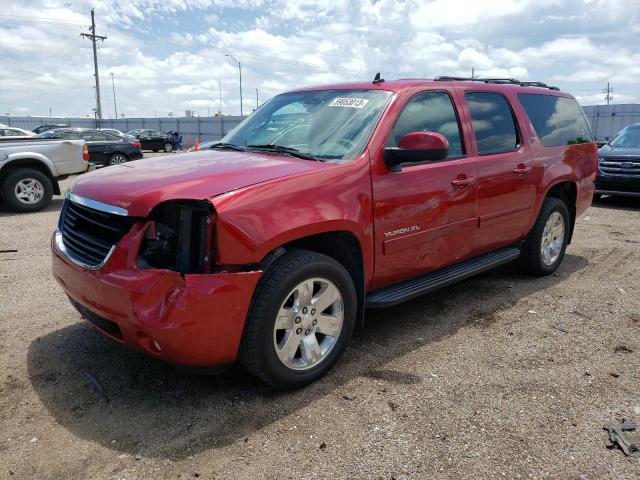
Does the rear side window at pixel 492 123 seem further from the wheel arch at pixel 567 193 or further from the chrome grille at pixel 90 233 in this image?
the chrome grille at pixel 90 233

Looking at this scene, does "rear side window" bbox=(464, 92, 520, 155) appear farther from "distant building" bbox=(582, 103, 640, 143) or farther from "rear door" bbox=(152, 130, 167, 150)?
"rear door" bbox=(152, 130, 167, 150)

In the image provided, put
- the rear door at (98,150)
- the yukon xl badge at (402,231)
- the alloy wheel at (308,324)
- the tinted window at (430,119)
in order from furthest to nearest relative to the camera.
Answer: the rear door at (98,150)
the tinted window at (430,119)
the yukon xl badge at (402,231)
the alloy wheel at (308,324)

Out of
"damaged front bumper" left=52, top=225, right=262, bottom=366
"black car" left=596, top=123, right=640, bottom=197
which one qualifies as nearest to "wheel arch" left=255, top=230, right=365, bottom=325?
"damaged front bumper" left=52, top=225, right=262, bottom=366

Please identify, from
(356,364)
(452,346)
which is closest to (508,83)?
(452,346)

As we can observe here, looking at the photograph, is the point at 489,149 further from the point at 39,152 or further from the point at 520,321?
the point at 39,152

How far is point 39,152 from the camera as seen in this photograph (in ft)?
31.1

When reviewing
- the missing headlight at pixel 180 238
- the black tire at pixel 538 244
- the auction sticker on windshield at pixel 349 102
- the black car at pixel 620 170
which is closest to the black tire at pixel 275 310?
the missing headlight at pixel 180 238

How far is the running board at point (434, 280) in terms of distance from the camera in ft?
11.6

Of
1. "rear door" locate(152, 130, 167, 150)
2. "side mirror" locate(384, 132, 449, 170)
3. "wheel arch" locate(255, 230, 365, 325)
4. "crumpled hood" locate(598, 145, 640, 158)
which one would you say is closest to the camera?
"wheel arch" locate(255, 230, 365, 325)

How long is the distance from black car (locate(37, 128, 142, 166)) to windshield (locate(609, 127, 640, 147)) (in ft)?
47.4

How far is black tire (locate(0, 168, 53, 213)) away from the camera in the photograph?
916 cm

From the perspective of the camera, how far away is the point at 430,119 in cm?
393

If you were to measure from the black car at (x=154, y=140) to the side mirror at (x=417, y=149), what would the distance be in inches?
1167

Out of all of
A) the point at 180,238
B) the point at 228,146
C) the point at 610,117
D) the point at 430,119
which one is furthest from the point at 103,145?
the point at 610,117
